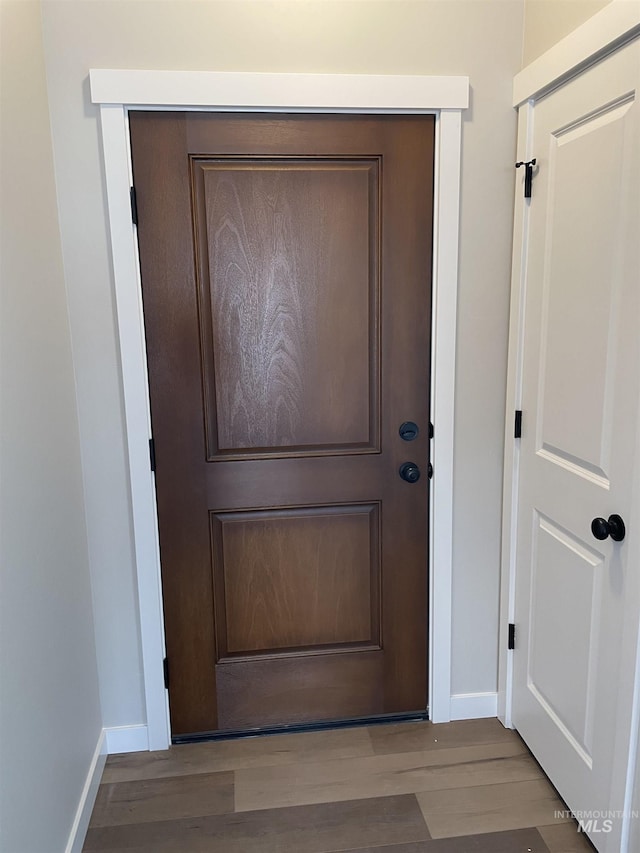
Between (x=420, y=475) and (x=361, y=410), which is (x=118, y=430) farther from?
(x=420, y=475)

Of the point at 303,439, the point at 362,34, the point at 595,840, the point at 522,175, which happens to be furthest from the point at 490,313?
the point at 595,840

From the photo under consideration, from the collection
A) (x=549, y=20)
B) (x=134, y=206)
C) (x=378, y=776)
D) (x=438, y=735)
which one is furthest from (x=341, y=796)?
(x=549, y=20)

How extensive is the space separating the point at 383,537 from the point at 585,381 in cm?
83

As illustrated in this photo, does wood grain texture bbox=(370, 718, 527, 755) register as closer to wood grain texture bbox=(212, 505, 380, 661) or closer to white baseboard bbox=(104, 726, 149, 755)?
wood grain texture bbox=(212, 505, 380, 661)

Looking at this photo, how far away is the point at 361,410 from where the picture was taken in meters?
1.93

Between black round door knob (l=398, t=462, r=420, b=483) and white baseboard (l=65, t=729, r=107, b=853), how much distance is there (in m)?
1.31

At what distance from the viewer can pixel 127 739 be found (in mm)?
2004

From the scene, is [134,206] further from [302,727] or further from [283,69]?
[302,727]

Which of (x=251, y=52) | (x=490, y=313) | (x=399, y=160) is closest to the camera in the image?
(x=251, y=52)

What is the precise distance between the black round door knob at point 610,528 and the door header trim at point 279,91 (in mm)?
1245

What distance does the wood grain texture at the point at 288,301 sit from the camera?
1782 millimetres

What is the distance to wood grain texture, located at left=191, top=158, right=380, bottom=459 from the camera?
70.2 inches

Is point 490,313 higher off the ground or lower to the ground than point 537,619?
higher

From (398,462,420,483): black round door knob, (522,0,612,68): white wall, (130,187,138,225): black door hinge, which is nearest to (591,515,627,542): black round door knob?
(398,462,420,483): black round door knob
